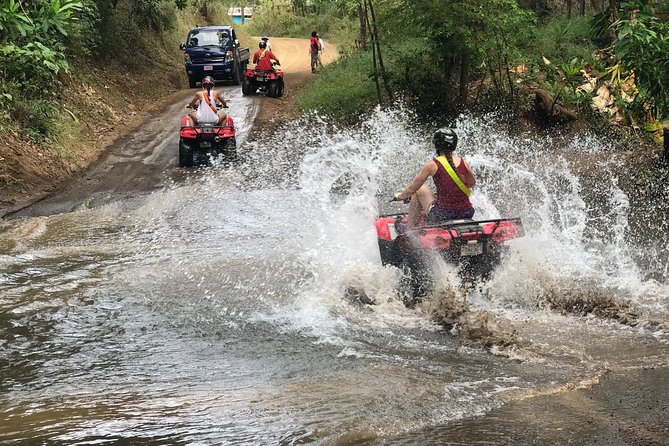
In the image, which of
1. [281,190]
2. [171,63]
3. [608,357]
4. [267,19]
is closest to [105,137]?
[281,190]

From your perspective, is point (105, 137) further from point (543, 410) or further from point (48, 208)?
point (543, 410)

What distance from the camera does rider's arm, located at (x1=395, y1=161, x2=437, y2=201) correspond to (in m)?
7.68

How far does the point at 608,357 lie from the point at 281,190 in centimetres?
875

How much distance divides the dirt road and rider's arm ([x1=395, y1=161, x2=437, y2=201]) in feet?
23.5

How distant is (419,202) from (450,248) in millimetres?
1002

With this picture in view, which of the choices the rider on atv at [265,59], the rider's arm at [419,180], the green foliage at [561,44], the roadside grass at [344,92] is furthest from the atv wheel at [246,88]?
the rider's arm at [419,180]

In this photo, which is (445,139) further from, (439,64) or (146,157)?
(439,64)

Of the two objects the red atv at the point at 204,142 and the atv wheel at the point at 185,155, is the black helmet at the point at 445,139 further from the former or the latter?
the atv wheel at the point at 185,155

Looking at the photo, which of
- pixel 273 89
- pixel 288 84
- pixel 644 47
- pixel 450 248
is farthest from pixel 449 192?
pixel 288 84

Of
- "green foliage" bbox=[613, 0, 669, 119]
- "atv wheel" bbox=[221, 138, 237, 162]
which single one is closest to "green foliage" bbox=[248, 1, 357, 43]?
"atv wheel" bbox=[221, 138, 237, 162]

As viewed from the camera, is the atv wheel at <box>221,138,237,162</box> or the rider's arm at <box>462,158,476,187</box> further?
the atv wheel at <box>221,138,237,162</box>

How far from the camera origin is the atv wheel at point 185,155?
15.5 meters

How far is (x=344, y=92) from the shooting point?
21.1m

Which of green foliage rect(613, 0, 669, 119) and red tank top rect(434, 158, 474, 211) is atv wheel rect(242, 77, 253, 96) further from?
red tank top rect(434, 158, 474, 211)
